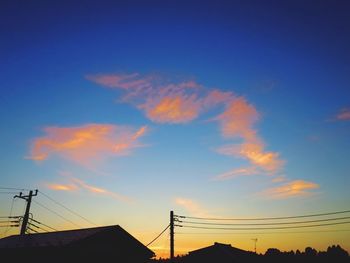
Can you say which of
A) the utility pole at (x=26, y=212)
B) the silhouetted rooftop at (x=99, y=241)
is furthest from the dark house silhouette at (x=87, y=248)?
the utility pole at (x=26, y=212)

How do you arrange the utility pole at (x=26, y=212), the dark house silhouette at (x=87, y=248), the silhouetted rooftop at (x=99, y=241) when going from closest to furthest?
the dark house silhouette at (x=87, y=248) → the silhouetted rooftop at (x=99, y=241) → the utility pole at (x=26, y=212)

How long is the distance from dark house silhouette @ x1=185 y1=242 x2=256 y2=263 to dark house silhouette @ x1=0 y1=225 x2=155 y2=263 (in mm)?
15557

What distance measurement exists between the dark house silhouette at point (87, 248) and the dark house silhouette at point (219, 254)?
51.0ft

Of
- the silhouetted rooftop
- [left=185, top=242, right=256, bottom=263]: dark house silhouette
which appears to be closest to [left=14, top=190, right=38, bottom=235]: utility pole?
the silhouetted rooftop

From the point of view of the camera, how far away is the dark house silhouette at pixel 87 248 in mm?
22812

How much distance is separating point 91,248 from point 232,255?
22249mm

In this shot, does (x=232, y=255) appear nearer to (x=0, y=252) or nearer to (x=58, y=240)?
(x=58, y=240)

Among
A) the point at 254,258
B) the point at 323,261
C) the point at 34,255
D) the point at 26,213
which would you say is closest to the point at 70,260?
the point at 34,255

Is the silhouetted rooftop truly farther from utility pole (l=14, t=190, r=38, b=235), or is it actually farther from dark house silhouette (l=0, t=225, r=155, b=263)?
utility pole (l=14, t=190, r=38, b=235)

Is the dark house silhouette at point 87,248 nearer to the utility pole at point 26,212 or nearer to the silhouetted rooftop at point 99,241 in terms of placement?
the silhouetted rooftop at point 99,241

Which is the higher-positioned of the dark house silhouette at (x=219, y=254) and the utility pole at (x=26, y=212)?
the utility pole at (x=26, y=212)

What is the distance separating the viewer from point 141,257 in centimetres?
2712

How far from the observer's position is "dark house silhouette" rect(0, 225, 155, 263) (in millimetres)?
22812

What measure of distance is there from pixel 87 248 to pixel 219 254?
22345 millimetres
